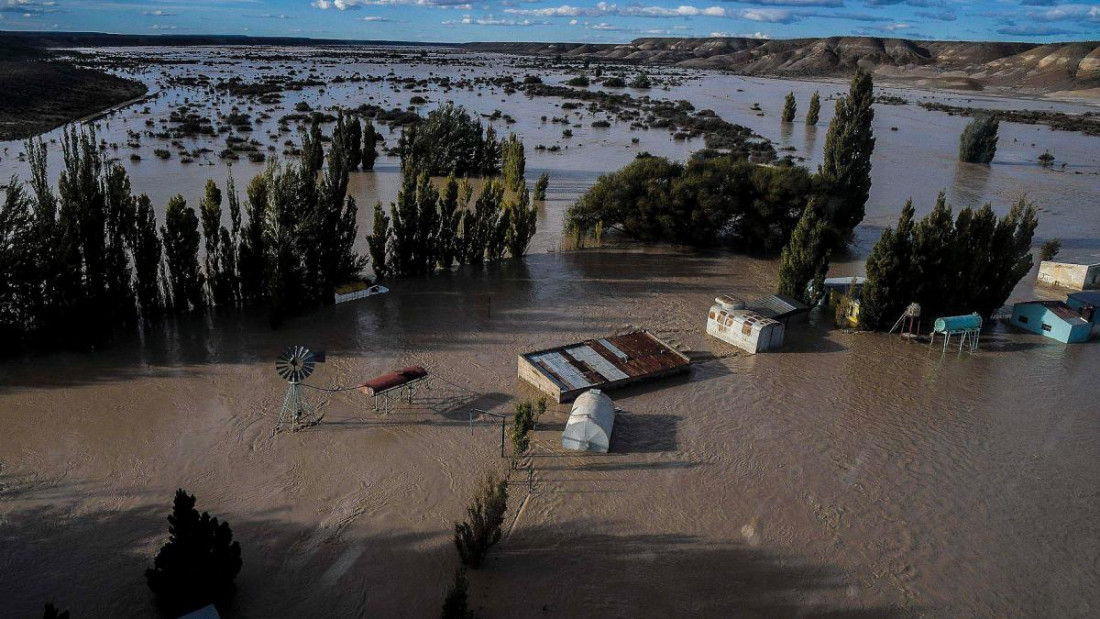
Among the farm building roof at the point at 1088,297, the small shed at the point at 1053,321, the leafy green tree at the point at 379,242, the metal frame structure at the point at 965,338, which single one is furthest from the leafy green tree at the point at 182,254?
the farm building roof at the point at 1088,297

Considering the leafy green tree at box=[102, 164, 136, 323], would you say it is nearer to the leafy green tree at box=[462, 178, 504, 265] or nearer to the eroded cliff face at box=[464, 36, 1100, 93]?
the leafy green tree at box=[462, 178, 504, 265]

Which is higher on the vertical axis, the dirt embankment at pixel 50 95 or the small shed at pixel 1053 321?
the dirt embankment at pixel 50 95

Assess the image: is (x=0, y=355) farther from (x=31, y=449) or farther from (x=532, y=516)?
(x=532, y=516)

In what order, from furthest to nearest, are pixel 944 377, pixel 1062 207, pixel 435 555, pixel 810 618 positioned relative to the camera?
1. pixel 1062 207
2. pixel 944 377
3. pixel 435 555
4. pixel 810 618

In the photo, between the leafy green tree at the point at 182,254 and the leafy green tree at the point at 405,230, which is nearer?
the leafy green tree at the point at 182,254

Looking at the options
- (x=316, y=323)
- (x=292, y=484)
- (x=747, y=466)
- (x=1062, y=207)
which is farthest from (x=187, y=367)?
(x=1062, y=207)

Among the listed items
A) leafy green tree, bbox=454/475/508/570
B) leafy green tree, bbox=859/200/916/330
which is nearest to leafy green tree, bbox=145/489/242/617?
leafy green tree, bbox=454/475/508/570

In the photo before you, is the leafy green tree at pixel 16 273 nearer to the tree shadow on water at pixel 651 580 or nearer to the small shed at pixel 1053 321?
the tree shadow on water at pixel 651 580
